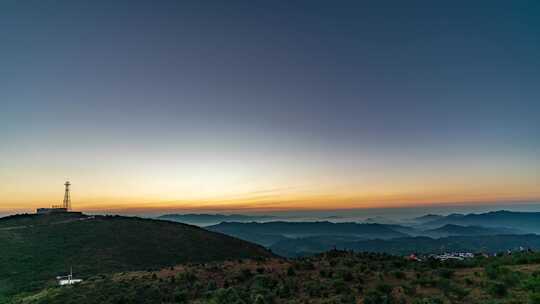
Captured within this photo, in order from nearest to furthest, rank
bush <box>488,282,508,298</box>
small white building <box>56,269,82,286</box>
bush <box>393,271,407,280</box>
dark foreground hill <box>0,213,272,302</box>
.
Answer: bush <box>488,282,508,298</box> < bush <box>393,271,407,280</box> < small white building <box>56,269,82,286</box> < dark foreground hill <box>0,213,272,302</box>

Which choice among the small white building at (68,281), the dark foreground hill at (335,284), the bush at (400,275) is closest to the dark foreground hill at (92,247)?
the small white building at (68,281)

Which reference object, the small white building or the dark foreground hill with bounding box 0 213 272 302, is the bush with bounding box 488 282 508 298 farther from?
the dark foreground hill with bounding box 0 213 272 302

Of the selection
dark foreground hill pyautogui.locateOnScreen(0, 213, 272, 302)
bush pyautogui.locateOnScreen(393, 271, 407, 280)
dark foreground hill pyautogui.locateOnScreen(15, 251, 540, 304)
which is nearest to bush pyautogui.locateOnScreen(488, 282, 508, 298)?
dark foreground hill pyautogui.locateOnScreen(15, 251, 540, 304)

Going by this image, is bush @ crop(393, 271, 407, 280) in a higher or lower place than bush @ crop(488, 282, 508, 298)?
lower

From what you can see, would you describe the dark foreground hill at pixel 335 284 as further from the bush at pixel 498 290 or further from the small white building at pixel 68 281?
the small white building at pixel 68 281

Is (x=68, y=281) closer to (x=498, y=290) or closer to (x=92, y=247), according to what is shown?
(x=92, y=247)

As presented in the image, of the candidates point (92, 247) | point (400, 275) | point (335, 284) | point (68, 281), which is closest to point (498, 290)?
point (400, 275)
